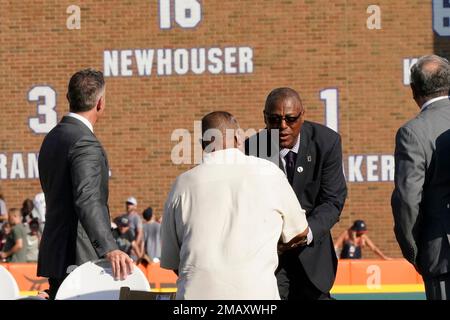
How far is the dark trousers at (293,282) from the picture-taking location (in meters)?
6.55

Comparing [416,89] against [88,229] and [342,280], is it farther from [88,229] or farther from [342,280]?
[342,280]

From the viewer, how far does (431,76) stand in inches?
237

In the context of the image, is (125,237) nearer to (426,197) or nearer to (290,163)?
(290,163)

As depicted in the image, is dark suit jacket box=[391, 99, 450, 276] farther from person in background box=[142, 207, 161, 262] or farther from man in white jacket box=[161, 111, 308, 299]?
person in background box=[142, 207, 161, 262]

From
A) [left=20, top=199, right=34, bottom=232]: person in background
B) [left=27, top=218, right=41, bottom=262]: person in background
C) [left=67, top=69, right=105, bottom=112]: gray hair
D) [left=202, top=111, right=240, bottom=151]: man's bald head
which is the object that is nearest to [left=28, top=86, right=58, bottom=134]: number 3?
[left=20, top=199, right=34, bottom=232]: person in background

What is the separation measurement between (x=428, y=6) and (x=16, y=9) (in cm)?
809

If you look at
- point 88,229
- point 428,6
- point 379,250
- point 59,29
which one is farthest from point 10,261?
point 88,229

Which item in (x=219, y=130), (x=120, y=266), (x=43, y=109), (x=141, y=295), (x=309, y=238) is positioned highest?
(x=219, y=130)

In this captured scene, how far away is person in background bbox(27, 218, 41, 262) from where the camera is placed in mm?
18500

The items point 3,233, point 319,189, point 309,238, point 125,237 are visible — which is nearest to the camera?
point 309,238

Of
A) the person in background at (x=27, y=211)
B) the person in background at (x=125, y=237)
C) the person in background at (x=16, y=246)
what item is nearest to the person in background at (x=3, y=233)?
the person in background at (x=27, y=211)

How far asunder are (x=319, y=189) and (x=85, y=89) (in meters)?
1.57

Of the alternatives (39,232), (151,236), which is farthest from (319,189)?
(151,236)

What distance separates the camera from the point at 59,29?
21.3m
